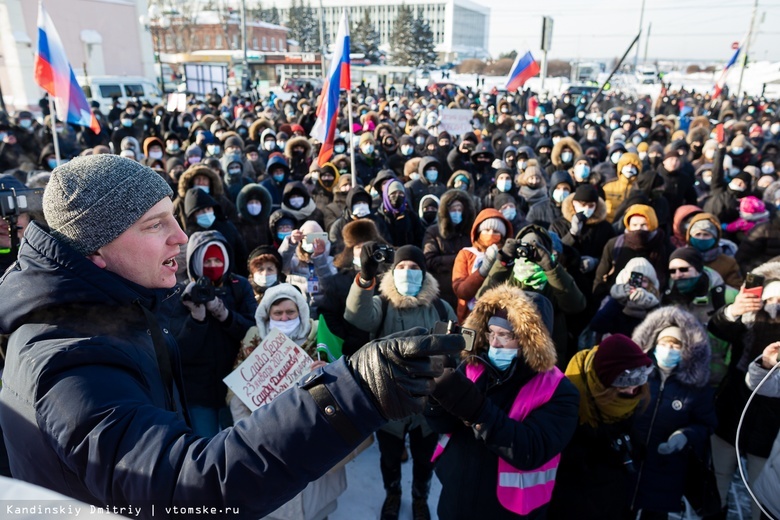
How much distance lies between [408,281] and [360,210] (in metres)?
2.35

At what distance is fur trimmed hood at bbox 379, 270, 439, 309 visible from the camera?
325 centimetres

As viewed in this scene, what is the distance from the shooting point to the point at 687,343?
2.74m

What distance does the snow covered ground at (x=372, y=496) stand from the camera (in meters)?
3.29

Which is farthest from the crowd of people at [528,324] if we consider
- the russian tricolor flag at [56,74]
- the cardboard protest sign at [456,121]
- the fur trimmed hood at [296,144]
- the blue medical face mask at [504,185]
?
the cardboard protest sign at [456,121]

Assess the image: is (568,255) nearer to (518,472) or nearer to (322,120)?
(518,472)

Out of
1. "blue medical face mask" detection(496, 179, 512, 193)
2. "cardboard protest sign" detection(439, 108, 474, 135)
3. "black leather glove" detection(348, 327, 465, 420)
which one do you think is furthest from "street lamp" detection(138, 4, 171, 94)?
"black leather glove" detection(348, 327, 465, 420)

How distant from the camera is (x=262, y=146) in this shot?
1093 cm

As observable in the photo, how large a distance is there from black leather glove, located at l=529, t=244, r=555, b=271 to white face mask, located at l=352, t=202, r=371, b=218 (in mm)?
2286

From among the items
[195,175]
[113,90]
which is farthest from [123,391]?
[113,90]

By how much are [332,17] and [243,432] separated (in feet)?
379

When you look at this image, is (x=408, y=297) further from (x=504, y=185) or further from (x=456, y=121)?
(x=456, y=121)

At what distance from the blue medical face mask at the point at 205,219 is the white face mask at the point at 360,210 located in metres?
1.45

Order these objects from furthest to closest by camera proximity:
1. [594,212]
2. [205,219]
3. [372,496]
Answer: [594,212] < [205,219] < [372,496]

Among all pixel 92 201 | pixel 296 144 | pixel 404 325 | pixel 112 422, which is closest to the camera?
pixel 112 422
